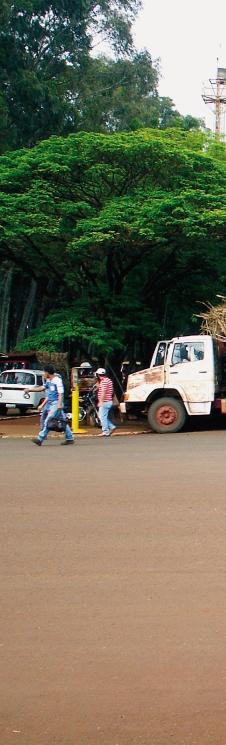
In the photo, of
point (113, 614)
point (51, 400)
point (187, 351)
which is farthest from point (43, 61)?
point (113, 614)

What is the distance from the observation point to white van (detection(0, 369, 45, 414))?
29.3m

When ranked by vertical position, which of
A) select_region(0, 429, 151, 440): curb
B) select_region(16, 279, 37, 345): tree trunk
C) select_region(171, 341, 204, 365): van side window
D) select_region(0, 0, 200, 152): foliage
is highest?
select_region(0, 0, 200, 152): foliage

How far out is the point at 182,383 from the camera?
69.3 feet

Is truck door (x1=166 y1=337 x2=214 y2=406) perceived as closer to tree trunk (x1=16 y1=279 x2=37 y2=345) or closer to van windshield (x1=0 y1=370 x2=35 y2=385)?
van windshield (x1=0 y1=370 x2=35 y2=385)

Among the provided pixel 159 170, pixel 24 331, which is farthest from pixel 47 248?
pixel 24 331

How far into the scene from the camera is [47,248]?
89.6 ft

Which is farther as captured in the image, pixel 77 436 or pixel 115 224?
pixel 115 224

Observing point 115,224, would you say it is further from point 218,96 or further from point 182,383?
point 218,96

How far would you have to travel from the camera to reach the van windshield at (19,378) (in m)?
30.2

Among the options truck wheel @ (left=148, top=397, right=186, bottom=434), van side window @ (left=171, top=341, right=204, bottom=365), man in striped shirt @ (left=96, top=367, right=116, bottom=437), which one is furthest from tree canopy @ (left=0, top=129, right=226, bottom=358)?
man in striped shirt @ (left=96, top=367, right=116, bottom=437)

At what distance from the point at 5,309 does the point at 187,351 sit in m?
16.9

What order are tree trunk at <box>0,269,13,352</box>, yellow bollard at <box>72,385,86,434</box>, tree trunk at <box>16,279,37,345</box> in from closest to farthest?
1. yellow bollard at <box>72,385,86,434</box>
2. tree trunk at <box>0,269,13,352</box>
3. tree trunk at <box>16,279,37,345</box>

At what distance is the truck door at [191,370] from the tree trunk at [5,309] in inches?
622

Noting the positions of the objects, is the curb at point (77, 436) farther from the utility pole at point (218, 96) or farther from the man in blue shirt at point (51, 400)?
the utility pole at point (218, 96)
